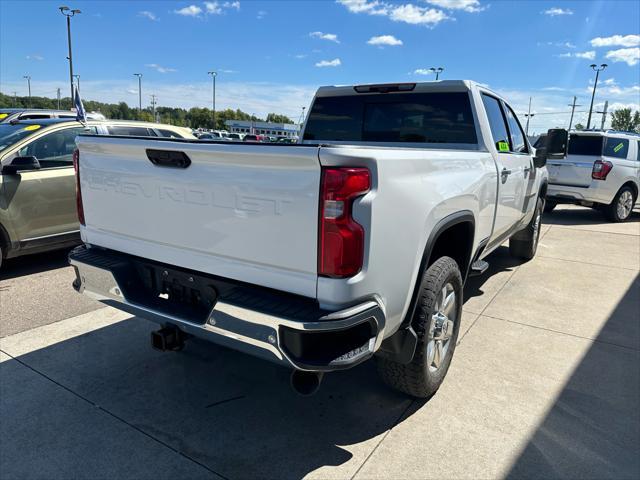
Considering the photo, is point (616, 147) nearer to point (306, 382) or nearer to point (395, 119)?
point (395, 119)

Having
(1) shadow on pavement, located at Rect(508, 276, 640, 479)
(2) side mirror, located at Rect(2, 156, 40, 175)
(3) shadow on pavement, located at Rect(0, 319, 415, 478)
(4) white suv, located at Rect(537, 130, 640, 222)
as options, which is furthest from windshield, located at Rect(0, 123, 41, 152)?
(4) white suv, located at Rect(537, 130, 640, 222)

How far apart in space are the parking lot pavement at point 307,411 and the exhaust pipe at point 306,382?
507 millimetres

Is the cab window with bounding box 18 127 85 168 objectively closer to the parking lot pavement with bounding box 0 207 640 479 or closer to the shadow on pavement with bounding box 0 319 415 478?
the parking lot pavement with bounding box 0 207 640 479

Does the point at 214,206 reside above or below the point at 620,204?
above

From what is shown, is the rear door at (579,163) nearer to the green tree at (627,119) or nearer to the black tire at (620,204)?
the black tire at (620,204)

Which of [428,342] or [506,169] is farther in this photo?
[506,169]

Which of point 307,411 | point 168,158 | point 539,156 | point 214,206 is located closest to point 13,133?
point 168,158

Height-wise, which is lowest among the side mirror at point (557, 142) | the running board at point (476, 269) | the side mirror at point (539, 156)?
the running board at point (476, 269)

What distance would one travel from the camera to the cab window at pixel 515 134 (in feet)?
15.6

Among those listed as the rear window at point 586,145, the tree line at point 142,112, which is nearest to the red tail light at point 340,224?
the rear window at point 586,145

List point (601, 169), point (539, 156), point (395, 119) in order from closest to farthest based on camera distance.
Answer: point (395, 119) → point (539, 156) → point (601, 169)

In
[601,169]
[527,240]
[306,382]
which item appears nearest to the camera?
[306,382]

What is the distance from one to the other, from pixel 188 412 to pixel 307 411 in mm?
748

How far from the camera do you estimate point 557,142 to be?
17.2 feet
